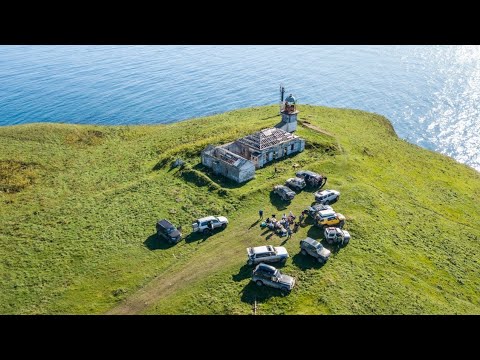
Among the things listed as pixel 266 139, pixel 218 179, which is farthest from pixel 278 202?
pixel 266 139

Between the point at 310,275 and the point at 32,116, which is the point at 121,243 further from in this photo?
the point at 32,116

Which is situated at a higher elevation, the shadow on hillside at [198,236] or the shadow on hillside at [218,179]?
the shadow on hillside at [218,179]

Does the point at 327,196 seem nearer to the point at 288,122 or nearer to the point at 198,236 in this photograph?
the point at 198,236

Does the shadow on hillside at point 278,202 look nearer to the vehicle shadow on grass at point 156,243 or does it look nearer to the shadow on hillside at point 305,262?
the shadow on hillside at point 305,262

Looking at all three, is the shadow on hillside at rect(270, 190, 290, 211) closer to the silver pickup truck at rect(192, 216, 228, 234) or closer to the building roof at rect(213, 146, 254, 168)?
the building roof at rect(213, 146, 254, 168)

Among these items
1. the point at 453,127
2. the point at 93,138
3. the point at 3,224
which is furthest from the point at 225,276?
the point at 453,127

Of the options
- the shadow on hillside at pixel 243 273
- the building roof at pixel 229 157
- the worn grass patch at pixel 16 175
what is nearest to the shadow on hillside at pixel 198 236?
the shadow on hillside at pixel 243 273
